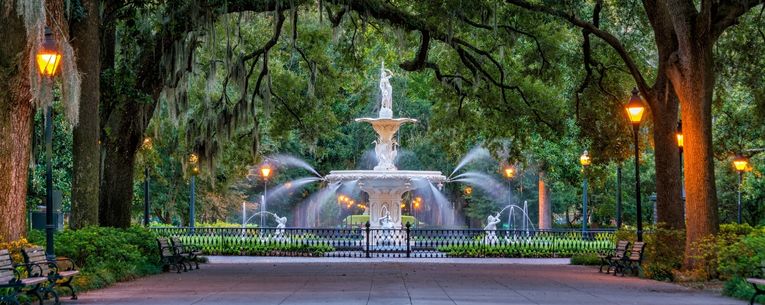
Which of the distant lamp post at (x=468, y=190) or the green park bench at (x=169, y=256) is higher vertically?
the distant lamp post at (x=468, y=190)

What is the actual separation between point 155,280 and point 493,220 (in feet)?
74.9

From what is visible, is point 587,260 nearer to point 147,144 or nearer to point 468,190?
point 147,144

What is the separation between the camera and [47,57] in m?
16.3

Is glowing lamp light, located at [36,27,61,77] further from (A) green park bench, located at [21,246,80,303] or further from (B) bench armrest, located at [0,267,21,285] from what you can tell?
(B) bench armrest, located at [0,267,21,285]

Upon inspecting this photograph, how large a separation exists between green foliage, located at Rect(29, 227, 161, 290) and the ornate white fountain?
624 inches

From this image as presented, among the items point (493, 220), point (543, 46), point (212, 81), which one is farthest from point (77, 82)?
point (493, 220)

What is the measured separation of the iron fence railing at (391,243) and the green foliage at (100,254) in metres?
13.0

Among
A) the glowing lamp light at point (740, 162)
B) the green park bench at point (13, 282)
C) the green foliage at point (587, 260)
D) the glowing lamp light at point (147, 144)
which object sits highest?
the glowing lamp light at point (147, 144)

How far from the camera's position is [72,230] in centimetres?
2123

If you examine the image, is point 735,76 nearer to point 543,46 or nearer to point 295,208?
point 543,46

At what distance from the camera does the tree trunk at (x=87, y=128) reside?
21484 millimetres

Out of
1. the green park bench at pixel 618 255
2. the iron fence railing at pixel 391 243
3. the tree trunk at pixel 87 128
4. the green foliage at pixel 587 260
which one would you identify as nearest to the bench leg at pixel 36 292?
the tree trunk at pixel 87 128

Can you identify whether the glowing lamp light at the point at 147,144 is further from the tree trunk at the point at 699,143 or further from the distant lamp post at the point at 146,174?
the tree trunk at the point at 699,143

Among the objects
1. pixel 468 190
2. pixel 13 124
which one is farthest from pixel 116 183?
pixel 468 190
